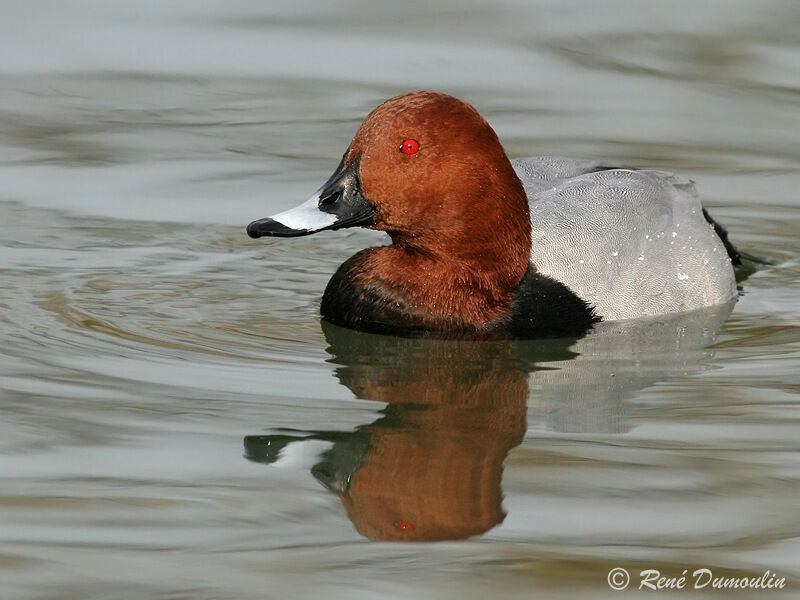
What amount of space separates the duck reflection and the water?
1cm

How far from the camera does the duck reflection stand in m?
4.57

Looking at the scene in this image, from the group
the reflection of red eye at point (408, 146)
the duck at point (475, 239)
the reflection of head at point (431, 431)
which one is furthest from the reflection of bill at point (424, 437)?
the reflection of red eye at point (408, 146)

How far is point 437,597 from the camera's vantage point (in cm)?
396

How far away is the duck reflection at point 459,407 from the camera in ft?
15.0

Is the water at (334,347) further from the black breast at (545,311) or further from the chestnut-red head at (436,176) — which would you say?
the chestnut-red head at (436,176)

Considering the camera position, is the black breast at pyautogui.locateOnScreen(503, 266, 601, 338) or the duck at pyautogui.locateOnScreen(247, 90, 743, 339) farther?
the black breast at pyautogui.locateOnScreen(503, 266, 601, 338)

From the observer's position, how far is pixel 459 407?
5.50m

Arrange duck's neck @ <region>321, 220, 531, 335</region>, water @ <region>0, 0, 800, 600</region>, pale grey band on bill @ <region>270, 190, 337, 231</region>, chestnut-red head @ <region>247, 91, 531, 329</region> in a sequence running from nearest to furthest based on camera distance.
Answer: water @ <region>0, 0, 800, 600</region>
pale grey band on bill @ <region>270, 190, 337, 231</region>
chestnut-red head @ <region>247, 91, 531, 329</region>
duck's neck @ <region>321, 220, 531, 335</region>

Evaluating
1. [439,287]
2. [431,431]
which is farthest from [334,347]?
[431,431]

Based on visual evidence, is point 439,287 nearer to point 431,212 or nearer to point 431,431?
point 431,212

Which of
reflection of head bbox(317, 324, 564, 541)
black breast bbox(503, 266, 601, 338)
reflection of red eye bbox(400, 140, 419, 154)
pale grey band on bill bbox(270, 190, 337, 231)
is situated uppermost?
reflection of red eye bbox(400, 140, 419, 154)

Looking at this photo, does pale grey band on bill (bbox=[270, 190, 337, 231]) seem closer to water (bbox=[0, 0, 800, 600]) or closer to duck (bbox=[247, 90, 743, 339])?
duck (bbox=[247, 90, 743, 339])

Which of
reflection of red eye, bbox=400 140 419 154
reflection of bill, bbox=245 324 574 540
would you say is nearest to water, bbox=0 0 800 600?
reflection of bill, bbox=245 324 574 540

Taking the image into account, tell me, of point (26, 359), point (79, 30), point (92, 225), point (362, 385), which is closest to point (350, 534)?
point (362, 385)
